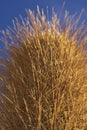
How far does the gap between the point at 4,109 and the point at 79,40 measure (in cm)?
63

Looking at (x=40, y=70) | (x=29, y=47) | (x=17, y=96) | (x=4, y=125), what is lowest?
(x=4, y=125)

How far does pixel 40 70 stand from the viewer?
2.01 m

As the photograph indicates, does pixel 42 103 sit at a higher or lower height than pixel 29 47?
lower

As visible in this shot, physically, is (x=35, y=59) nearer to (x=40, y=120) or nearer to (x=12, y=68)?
(x=12, y=68)

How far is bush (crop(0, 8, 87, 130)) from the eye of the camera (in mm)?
1947

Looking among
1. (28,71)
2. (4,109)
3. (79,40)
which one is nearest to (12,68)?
(28,71)

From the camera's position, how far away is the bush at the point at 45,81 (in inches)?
76.7

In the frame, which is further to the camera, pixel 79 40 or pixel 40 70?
pixel 79 40

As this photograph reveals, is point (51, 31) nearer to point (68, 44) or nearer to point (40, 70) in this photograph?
point (68, 44)

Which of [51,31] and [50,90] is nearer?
[50,90]

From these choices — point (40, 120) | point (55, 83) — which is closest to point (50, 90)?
point (55, 83)

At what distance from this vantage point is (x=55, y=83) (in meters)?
2.01

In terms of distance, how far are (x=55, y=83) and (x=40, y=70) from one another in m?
0.11

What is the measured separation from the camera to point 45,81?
79.7 inches
